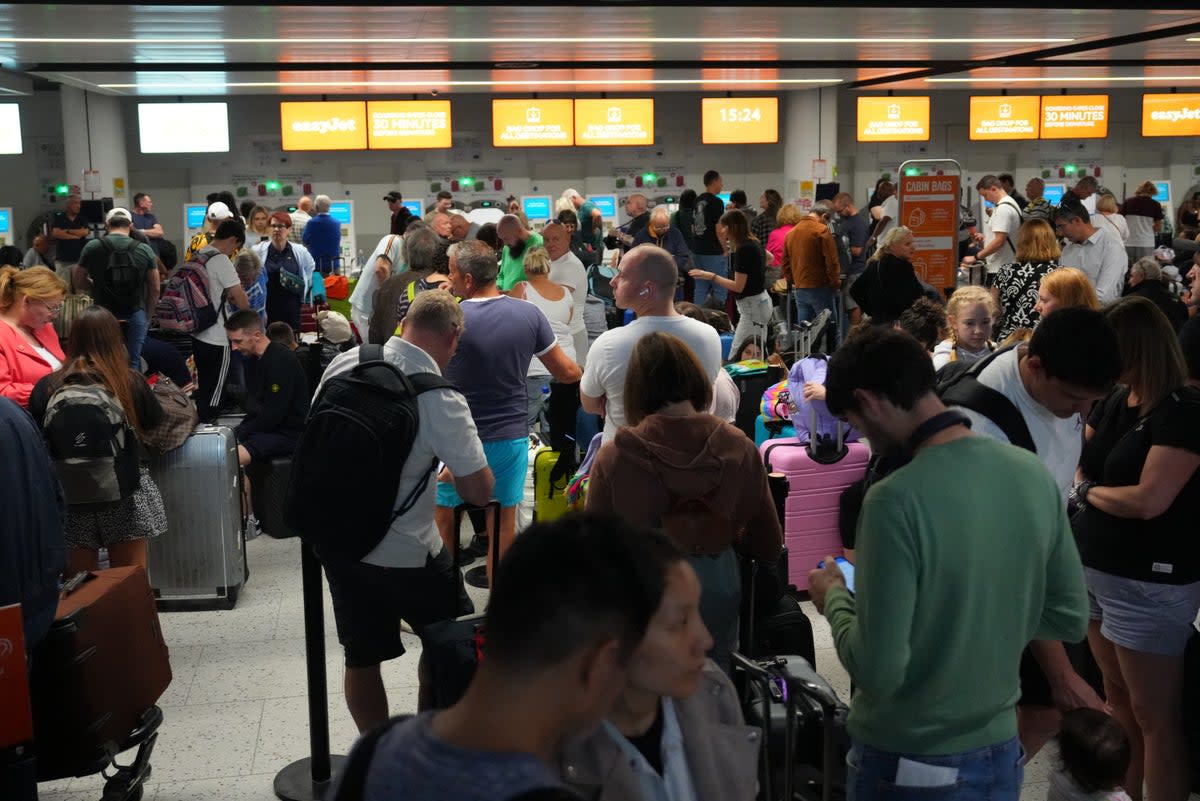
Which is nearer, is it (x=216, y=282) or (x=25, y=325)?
(x=25, y=325)

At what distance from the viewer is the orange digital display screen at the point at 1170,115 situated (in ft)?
63.0

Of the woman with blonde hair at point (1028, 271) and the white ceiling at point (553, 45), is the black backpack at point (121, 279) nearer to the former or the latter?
the white ceiling at point (553, 45)

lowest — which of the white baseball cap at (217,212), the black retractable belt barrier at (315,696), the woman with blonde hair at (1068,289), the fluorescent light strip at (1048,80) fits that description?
the black retractable belt barrier at (315,696)

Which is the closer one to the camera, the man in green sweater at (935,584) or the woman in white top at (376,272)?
the man in green sweater at (935,584)

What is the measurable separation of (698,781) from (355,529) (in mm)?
1860

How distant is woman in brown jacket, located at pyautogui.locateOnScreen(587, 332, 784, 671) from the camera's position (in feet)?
9.96

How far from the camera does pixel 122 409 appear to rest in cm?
480

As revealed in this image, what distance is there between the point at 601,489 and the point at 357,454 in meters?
0.73

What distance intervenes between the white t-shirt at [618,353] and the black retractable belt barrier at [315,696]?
3.63 ft

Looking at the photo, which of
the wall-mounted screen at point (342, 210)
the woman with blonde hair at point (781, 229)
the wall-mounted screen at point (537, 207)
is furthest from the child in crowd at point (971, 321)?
the wall-mounted screen at point (342, 210)

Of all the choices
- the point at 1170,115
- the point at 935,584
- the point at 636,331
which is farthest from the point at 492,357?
the point at 1170,115

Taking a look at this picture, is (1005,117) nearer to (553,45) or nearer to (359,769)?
(553,45)

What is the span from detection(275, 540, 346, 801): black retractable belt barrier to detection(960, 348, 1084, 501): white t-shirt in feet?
6.84

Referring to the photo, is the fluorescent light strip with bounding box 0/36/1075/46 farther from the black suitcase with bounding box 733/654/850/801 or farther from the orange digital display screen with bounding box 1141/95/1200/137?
the orange digital display screen with bounding box 1141/95/1200/137
